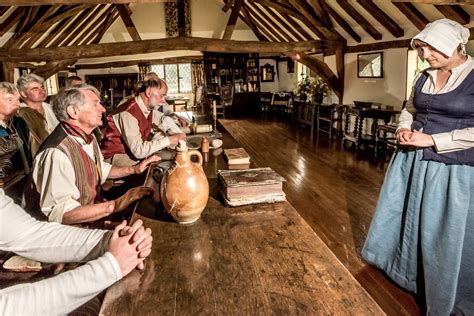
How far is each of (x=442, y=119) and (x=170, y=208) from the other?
58.1 inches

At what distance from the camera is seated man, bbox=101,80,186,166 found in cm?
248

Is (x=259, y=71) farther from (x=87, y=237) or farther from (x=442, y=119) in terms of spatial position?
(x=87, y=237)

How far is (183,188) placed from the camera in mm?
1188

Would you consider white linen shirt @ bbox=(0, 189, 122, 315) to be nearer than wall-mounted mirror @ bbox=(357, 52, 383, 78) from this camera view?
Yes

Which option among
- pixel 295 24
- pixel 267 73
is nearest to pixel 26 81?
pixel 295 24

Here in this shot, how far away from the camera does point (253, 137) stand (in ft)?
24.8

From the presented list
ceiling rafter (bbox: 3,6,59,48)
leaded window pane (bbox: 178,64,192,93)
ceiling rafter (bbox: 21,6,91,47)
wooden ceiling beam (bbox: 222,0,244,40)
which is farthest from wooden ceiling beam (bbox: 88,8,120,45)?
wooden ceiling beam (bbox: 222,0,244,40)

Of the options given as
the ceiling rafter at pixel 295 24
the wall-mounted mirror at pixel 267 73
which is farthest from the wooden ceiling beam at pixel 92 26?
the wall-mounted mirror at pixel 267 73

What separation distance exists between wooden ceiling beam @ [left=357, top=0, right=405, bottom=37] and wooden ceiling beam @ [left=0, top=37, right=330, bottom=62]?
1.74 metres

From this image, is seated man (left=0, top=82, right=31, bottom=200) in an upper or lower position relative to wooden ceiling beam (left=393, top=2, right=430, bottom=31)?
lower

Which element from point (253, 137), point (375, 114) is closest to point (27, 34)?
point (253, 137)

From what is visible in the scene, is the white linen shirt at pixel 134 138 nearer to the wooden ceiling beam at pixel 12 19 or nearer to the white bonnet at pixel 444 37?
the white bonnet at pixel 444 37

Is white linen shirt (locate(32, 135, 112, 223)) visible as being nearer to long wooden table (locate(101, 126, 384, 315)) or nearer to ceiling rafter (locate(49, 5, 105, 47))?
long wooden table (locate(101, 126, 384, 315))

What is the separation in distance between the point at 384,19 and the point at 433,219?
4.97 meters
